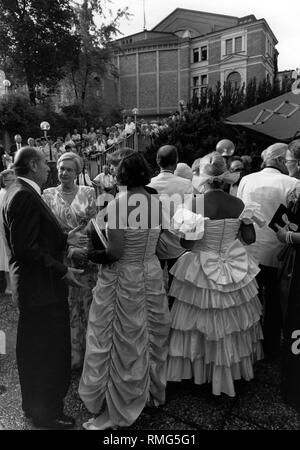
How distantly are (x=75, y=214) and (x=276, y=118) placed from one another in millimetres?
3723

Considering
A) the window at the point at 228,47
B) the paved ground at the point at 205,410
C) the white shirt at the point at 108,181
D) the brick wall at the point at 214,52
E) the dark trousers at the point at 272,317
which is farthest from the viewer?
the brick wall at the point at 214,52

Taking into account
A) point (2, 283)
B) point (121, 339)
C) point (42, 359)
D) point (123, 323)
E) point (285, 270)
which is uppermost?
point (285, 270)

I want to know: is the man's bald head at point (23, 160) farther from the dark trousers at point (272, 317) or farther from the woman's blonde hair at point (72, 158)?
the dark trousers at point (272, 317)

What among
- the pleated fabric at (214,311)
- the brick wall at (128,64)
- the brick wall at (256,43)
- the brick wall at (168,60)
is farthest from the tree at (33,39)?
the pleated fabric at (214,311)

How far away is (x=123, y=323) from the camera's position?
254cm

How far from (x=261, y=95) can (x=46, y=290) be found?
12.3 meters

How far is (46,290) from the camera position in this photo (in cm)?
244

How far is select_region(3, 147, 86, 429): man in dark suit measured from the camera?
2.34 metres

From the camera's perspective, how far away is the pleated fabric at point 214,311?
2.78 metres

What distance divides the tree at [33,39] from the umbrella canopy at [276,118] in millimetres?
28347

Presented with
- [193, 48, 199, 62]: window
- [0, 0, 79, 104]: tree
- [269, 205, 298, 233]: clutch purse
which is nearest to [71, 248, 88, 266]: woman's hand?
[269, 205, 298, 233]: clutch purse

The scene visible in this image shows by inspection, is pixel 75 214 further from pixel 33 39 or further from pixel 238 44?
pixel 238 44

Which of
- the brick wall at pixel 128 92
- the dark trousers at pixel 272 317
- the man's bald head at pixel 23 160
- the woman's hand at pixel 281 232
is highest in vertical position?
the brick wall at pixel 128 92

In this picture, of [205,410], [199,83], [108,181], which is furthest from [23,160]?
[199,83]
